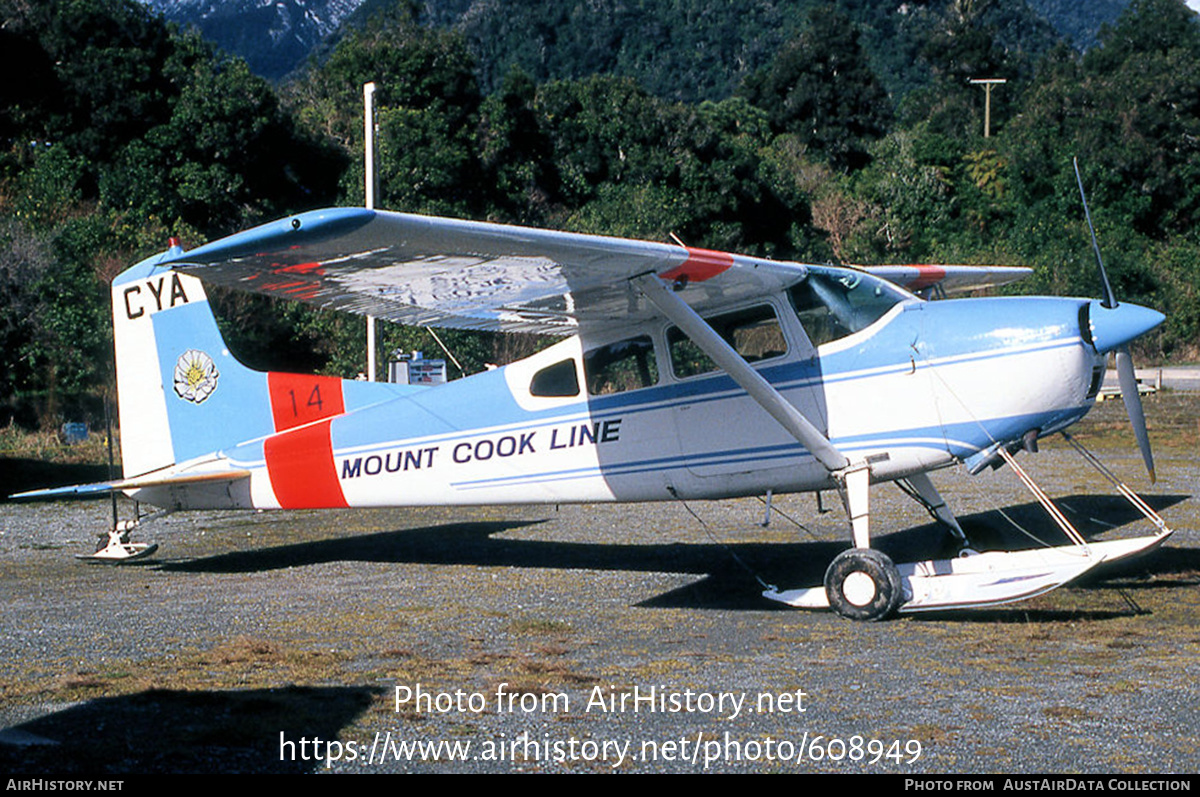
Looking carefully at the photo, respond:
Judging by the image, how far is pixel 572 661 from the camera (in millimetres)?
6910

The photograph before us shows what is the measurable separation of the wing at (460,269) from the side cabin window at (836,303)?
16 centimetres

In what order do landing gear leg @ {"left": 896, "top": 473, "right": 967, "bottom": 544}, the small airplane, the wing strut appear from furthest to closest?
landing gear leg @ {"left": 896, "top": 473, "right": 967, "bottom": 544} < the wing strut < the small airplane

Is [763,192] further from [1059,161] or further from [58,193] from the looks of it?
[58,193]

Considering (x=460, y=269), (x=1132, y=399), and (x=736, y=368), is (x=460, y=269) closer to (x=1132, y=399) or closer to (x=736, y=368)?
(x=736, y=368)

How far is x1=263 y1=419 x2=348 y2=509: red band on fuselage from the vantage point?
10.3 metres

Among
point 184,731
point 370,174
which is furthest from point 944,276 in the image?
point 370,174

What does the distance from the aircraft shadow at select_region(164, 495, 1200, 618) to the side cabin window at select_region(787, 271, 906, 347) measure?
2.04 meters

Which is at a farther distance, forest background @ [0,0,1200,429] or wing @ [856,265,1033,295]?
forest background @ [0,0,1200,429]

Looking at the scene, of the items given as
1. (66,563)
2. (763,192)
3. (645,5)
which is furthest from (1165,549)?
(645,5)

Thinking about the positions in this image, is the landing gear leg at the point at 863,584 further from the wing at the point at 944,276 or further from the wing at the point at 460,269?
the wing at the point at 944,276

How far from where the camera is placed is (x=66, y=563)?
1098 cm

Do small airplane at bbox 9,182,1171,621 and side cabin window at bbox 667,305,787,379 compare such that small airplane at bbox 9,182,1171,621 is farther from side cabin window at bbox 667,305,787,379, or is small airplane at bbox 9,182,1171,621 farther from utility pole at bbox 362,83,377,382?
utility pole at bbox 362,83,377,382

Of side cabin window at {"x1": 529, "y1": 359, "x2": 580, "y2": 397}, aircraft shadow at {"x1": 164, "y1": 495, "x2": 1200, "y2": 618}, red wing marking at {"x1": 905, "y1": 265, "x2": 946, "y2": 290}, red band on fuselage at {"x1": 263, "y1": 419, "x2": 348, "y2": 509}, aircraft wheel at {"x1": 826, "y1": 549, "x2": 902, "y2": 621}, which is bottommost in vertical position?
aircraft shadow at {"x1": 164, "y1": 495, "x2": 1200, "y2": 618}

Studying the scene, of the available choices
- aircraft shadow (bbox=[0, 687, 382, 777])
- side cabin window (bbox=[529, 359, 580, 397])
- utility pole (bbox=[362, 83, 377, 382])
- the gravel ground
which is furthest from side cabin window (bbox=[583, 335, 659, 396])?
utility pole (bbox=[362, 83, 377, 382])
